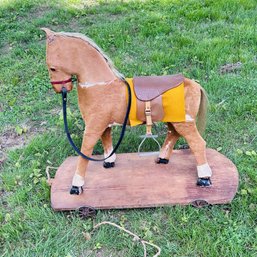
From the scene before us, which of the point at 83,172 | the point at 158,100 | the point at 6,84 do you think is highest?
the point at 158,100


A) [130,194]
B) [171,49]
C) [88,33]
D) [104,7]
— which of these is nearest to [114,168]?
[130,194]

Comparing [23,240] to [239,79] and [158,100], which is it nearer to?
[158,100]

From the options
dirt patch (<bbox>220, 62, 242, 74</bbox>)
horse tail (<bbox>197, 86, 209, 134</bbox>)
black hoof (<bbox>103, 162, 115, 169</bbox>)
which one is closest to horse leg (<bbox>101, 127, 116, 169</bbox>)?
black hoof (<bbox>103, 162, 115, 169</bbox>)

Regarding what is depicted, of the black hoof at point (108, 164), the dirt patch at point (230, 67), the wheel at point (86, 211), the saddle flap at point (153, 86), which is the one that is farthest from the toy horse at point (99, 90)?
the dirt patch at point (230, 67)

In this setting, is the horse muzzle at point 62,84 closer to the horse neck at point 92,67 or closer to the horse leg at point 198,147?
the horse neck at point 92,67

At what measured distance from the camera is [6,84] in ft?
14.3

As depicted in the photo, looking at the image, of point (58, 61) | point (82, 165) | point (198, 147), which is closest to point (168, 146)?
point (198, 147)

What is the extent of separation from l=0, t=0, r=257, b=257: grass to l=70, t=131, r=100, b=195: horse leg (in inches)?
6.9

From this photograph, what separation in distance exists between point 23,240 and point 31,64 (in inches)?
103

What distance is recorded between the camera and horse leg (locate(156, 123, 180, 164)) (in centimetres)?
282

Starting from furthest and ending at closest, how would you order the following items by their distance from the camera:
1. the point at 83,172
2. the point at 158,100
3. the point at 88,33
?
the point at 88,33, the point at 83,172, the point at 158,100

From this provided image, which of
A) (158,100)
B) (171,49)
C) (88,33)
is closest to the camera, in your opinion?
(158,100)

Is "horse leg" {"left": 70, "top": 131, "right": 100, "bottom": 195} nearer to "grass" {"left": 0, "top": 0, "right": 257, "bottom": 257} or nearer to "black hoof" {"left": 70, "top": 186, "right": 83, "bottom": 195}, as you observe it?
"black hoof" {"left": 70, "top": 186, "right": 83, "bottom": 195}

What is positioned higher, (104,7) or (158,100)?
(158,100)
